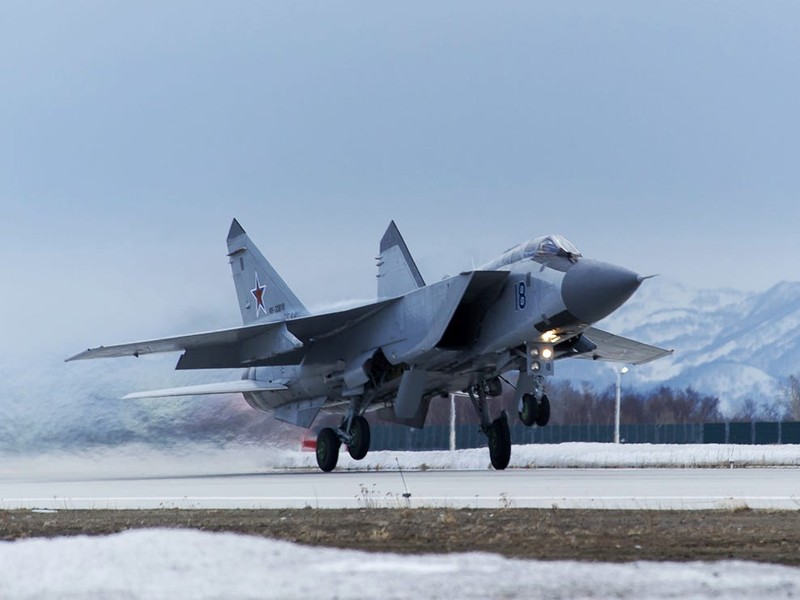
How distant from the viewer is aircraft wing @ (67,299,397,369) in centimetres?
2169

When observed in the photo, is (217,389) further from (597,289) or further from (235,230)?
(597,289)

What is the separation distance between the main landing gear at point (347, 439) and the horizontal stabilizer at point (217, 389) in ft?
5.60

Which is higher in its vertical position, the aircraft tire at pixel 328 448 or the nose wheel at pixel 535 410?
the nose wheel at pixel 535 410

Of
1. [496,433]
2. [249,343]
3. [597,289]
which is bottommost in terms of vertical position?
[496,433]

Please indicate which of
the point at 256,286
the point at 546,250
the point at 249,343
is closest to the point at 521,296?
the point at 546,250

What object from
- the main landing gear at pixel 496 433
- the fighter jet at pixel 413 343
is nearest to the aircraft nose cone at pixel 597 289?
the fighter jet at pixel 413 343

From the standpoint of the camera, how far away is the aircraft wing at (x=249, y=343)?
2169cm

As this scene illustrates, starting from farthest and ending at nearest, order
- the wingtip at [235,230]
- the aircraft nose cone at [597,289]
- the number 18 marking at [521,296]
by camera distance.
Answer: the wingtip at [235,230], the number 18 marking at [521,296], the aircraft nose cone at [597,289]

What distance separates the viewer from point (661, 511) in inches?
403

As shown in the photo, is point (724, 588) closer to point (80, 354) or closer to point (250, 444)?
point (80, 354)

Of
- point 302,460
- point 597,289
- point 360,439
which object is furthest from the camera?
point 302,460

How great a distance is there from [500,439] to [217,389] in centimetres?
704

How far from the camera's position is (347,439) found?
70.9 ft

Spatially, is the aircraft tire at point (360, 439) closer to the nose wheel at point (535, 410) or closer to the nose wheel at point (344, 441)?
the nose wheel at point (344, 441)
